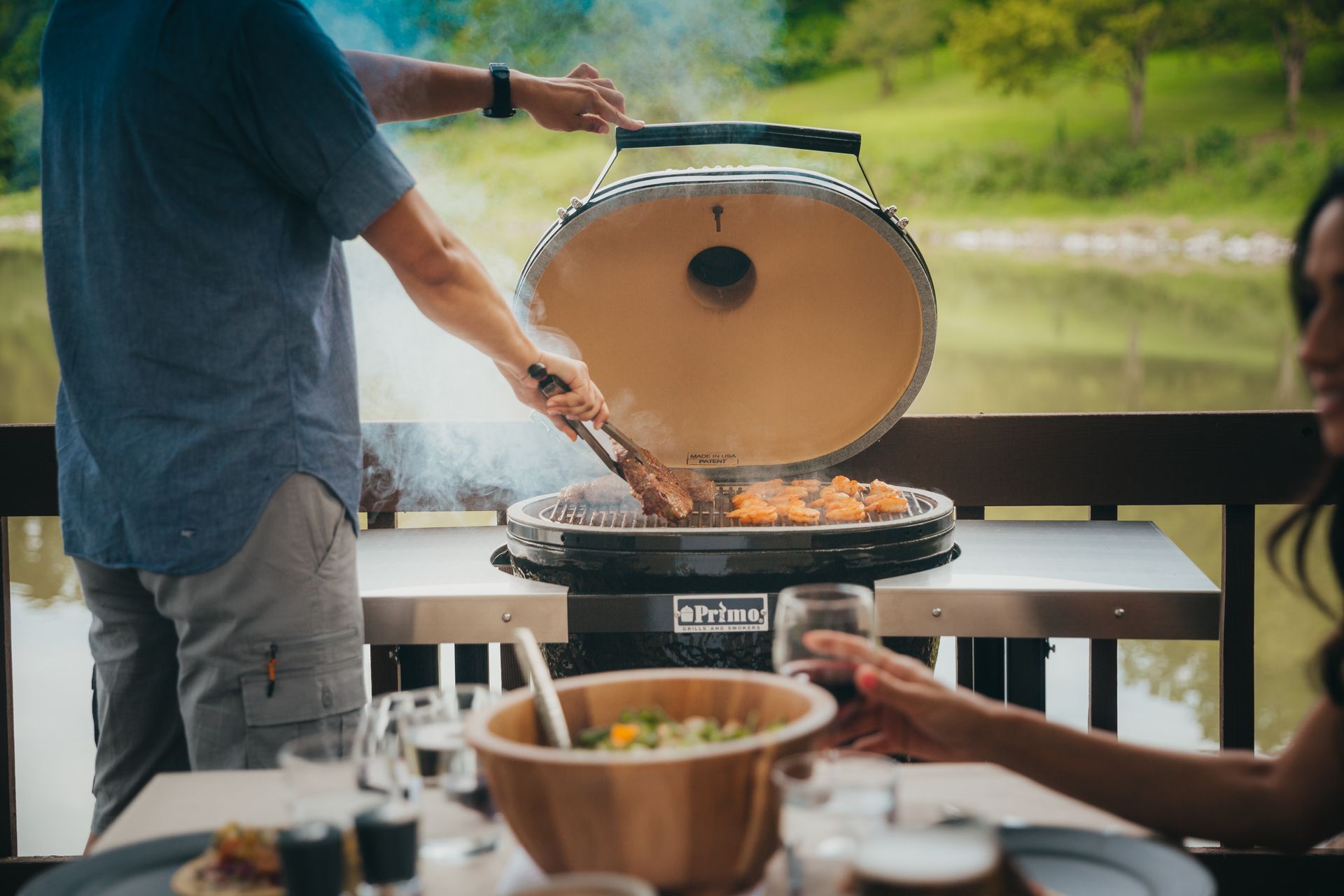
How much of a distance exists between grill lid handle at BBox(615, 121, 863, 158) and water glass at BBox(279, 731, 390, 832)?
1446 mm

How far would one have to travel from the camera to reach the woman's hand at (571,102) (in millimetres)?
2301

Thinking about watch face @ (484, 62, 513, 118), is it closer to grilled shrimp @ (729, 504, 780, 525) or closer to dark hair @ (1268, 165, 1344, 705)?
grilled shrimp @ (729, 504, 780, 525)

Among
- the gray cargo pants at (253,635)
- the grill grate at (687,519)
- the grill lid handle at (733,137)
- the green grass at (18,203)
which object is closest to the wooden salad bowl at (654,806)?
the gray cargo pants at (253,635)

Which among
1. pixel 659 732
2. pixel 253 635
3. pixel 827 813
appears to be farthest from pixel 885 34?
pixel 827 813

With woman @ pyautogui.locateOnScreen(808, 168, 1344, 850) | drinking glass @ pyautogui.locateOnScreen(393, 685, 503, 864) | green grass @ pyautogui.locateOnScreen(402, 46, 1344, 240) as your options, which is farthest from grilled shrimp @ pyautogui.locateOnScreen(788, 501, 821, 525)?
green grass @ pyautogui.locateOnScreen(402, 46, 1344, 240)

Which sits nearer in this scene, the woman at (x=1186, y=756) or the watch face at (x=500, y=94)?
the woman at (x=1186, y=756)

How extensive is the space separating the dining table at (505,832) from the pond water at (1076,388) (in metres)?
3.29

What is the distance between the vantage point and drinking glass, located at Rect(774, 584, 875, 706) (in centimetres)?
115

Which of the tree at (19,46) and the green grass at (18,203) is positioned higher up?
the tree at (19,46)

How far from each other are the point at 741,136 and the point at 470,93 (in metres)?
0.58

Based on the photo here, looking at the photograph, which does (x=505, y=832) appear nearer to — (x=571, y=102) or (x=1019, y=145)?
(x=571, y=102)

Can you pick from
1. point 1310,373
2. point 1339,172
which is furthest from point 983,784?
point 1339,172

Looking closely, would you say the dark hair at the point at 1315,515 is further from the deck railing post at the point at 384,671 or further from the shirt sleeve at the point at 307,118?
the deck railing post at the point at 384,671

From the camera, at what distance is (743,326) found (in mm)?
2492
